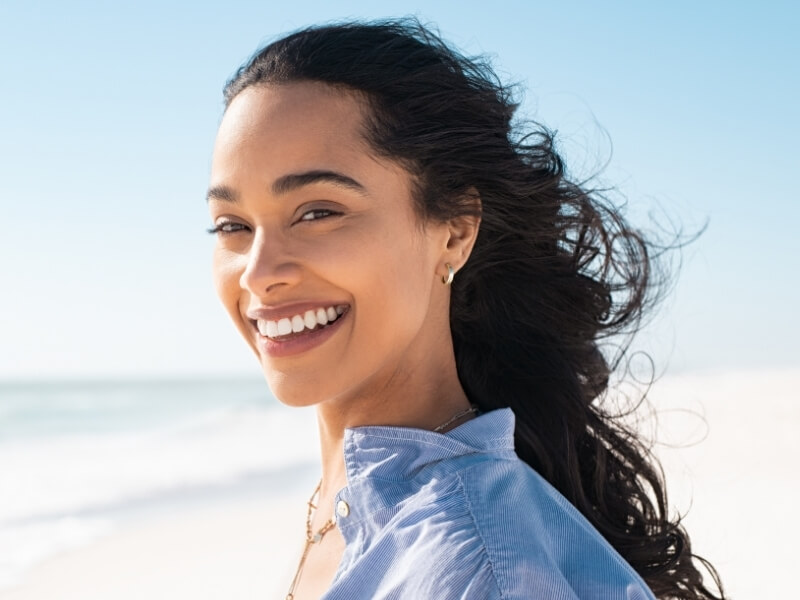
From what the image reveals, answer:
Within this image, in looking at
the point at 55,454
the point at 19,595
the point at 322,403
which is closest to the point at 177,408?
the point at 55,454

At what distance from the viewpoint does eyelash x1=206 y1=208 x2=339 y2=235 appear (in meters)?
2.07

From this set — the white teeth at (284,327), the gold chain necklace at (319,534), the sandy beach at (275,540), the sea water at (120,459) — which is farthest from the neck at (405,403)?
the sea water at (120,459)

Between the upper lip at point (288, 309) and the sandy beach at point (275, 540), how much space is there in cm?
376

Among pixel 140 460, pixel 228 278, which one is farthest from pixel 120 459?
pixel 228 278

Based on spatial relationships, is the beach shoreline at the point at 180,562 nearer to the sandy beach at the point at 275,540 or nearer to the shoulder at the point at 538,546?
the sandy beach at the point at 275,540

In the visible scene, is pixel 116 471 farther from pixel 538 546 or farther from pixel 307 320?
pixel 538 546

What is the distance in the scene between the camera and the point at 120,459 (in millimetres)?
15719

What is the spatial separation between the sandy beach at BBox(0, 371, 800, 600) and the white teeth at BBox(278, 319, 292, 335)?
12.3 feet

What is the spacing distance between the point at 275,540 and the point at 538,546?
684 centimetres

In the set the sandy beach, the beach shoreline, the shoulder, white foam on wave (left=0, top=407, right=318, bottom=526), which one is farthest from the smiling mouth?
white foam on wave (left=0, top=407, right=318, bottom=526)

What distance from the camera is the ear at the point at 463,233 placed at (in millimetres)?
2297

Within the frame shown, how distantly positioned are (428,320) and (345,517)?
0.50 metres

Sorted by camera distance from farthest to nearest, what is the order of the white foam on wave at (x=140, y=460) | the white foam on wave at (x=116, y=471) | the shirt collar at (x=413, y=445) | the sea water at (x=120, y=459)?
the white foam on wave at (x=140, y=460) < the sea water at (x=120, y=459) < the white foam on wave at (x=116, y=471) < the shirt collar at (x=413, y=445)

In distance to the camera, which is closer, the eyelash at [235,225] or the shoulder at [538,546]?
the shoulder at [538,546]
